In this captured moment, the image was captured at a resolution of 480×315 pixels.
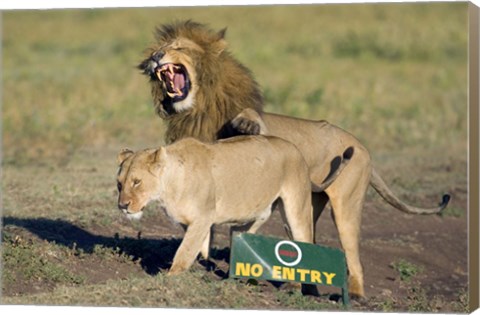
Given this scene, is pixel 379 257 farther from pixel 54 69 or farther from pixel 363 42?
pixel 363 42

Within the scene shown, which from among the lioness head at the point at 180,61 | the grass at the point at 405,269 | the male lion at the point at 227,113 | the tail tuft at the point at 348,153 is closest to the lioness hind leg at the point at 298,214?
the male lion at the point at 227,113

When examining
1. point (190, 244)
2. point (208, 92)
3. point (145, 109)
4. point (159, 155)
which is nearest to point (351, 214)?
point (208, 92)

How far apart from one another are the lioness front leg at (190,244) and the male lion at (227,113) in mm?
884

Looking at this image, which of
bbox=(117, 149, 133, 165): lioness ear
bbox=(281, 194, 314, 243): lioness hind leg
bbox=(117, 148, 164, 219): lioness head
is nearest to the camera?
bbox=(117, 148, 164, 219): lioness head

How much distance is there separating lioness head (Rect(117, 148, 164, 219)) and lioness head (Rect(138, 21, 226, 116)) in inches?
39.1

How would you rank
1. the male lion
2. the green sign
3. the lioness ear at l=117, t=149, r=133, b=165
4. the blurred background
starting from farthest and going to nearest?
the blurred background → the male lion → the green sign → the lioness ear at l=117, t=149, r=133, b=165

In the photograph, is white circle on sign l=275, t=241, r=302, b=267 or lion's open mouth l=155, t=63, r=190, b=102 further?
lion's open mouth l=155, t=63, r=190, b=102

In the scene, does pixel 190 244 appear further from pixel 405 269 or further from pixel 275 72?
pixel 275 72

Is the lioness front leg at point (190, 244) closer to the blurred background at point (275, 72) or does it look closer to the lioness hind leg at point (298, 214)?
the lioness hind leg at point (298, 214)

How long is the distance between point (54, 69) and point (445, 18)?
22.4ft

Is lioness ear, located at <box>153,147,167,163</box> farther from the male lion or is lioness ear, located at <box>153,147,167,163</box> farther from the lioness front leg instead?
the male lion

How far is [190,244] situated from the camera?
20.3 feet

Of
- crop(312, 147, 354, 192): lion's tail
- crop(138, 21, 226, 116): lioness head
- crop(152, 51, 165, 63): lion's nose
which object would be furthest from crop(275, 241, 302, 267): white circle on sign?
crop(152, 51, 165, 63): lion's nose

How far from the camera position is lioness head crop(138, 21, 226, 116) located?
6.92 m
